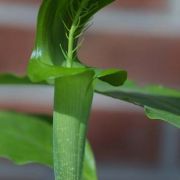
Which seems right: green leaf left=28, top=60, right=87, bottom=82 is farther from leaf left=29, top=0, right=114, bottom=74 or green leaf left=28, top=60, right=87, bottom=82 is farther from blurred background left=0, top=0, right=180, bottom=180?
blurred background left=0, top=0, right=180, bottom=180

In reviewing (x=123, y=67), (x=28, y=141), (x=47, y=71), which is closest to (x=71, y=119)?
(x=47, y=71)

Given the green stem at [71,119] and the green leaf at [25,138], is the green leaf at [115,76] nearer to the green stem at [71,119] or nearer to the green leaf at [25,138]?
the green stem at [71,119]

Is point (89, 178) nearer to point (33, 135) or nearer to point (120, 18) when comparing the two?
point (33, 135)

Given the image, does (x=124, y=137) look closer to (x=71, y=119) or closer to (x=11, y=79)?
(x=11, y=79)

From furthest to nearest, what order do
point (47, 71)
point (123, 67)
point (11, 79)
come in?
point (123, 67), point (11, 79), point (47, 71)

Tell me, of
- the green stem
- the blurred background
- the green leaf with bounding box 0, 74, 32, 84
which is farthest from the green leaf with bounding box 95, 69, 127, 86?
the blurred background

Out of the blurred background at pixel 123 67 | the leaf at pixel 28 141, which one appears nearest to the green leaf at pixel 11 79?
the leaf at pixel 28 141
